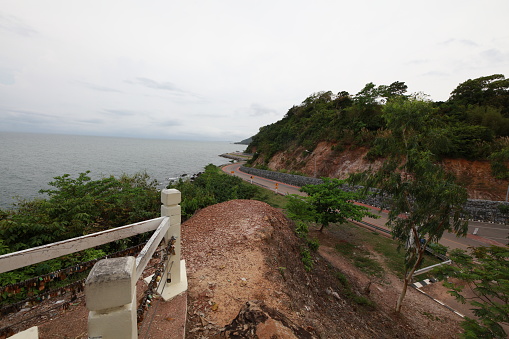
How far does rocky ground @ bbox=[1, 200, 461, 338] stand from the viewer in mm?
3139

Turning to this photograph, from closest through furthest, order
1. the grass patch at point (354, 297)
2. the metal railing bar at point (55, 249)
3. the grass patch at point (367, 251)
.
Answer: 1. the metal railing bar at point (55, 249)
2. the grass patch at point (354, 297)
3. the grass patch at point (367, 251)

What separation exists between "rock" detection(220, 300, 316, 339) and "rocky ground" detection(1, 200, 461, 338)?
0.04 feet

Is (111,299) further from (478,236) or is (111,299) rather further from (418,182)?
(478,236)

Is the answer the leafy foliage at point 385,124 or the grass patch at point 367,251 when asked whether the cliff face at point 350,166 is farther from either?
the grass patch at point 367,251

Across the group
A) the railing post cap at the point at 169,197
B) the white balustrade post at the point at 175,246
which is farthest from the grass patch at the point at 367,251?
the railing post cap at the point at 169,197

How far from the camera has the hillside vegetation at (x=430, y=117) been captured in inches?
829

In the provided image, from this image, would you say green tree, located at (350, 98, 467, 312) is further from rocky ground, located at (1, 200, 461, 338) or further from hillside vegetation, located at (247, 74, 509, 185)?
rocky ground, located at (1, 200, 461, 338)

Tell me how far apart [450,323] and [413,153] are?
666cm

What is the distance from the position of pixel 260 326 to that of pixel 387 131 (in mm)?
29825

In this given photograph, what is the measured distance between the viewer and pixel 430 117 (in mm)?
18062

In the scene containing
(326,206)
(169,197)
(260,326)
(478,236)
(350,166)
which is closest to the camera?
(260,326)

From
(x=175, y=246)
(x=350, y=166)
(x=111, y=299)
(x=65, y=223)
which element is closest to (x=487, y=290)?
(x=175, y=246)

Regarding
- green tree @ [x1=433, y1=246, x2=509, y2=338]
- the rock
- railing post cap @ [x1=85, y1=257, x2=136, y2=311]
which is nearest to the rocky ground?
the rock

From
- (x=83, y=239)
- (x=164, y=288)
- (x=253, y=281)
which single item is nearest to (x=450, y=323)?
(x=253, y=281)
